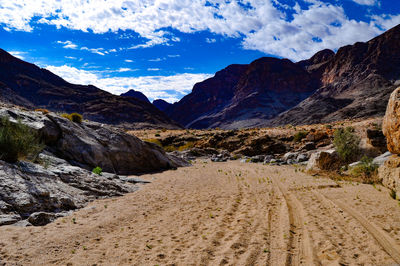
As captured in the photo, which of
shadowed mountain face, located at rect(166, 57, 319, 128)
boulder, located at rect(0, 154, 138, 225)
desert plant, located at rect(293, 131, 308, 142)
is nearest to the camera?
boulder, located at rect(0, 154, 138, 225)

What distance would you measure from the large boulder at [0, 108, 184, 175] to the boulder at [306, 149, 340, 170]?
30.2 feet

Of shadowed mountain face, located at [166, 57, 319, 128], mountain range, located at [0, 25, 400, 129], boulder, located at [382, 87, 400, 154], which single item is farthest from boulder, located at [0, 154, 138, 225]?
shadowed mountain face, located at [166, 57, 319, 128]

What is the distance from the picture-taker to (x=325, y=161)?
16.3 meters

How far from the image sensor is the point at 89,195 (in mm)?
8648

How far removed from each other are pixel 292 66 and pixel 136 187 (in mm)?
173077

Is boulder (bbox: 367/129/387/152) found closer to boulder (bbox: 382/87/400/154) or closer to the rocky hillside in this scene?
boulder (bbox: 382/87/400/154)

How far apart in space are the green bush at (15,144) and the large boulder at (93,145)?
52 cm

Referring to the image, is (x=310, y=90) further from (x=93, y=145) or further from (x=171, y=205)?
(x=171, y=205)

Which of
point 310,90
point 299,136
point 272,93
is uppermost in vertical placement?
point 310,90

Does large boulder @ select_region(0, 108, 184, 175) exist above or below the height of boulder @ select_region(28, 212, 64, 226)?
above

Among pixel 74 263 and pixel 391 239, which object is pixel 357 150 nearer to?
pixel 391 239

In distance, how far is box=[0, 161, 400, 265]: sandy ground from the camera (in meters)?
4.67

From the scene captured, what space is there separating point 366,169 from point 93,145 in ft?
44.3

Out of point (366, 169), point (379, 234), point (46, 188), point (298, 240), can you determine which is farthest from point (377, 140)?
point (46, 188)
